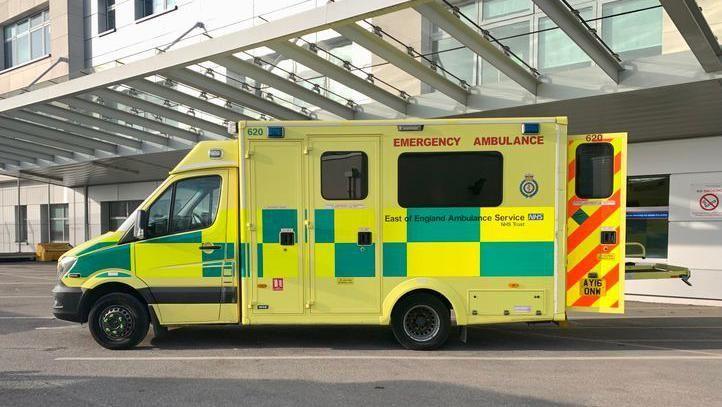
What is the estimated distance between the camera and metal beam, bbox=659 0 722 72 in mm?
5969

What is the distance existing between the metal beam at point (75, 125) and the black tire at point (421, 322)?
10392 mm

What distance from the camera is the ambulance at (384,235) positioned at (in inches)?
240

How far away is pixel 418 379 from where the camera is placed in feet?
17.3

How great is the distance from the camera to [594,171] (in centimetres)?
616

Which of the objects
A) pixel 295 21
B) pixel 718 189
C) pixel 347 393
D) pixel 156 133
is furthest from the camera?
pixel 156 133

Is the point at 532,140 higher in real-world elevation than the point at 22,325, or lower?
higher

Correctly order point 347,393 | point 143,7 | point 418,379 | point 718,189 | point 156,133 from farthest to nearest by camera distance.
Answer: point 143,7, point 156,133, point 718,189, point 418,379, point 347,393

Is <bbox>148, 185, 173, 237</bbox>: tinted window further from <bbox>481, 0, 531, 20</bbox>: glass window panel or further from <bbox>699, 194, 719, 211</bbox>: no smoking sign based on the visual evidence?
<bbox>699, 194, 719, 211</bbox>: no smoking sign

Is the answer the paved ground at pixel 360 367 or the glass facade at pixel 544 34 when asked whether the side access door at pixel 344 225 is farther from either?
the glass facade at pixel 544 34

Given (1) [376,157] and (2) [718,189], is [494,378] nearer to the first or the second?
(1) [376,157]

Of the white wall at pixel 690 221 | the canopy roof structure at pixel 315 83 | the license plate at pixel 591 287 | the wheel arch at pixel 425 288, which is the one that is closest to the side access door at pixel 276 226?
the wheel arch at pixel 425 288

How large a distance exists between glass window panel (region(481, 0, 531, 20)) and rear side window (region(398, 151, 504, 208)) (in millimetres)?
6314

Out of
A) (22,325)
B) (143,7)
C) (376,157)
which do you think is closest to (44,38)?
(143,7)

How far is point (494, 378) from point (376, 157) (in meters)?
2.73
